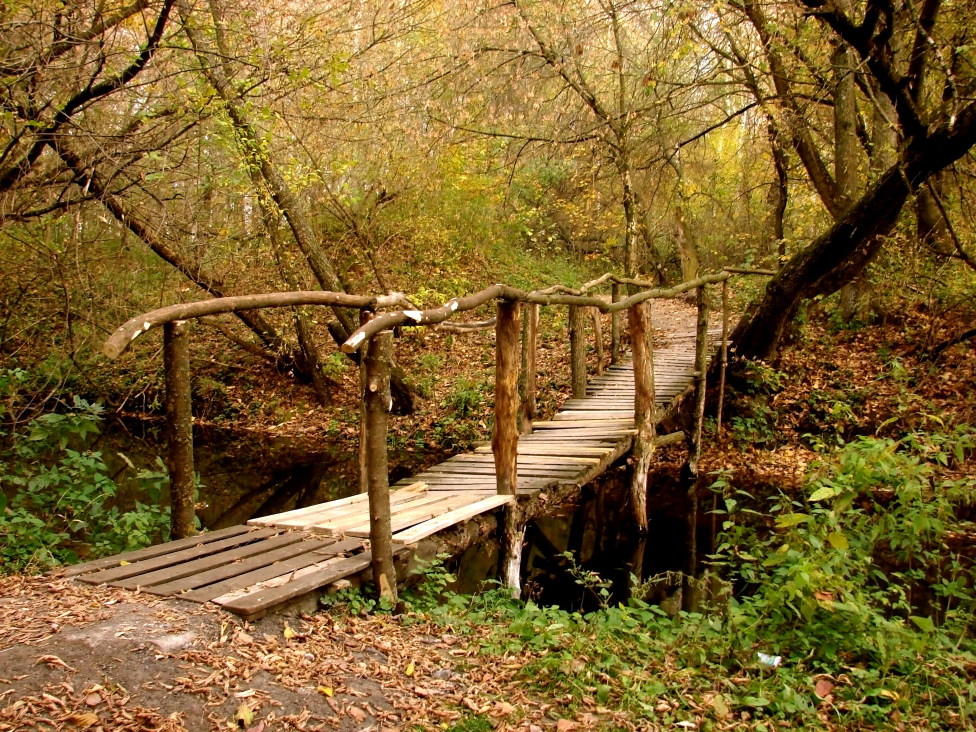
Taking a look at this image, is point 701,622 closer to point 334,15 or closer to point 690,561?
point 690,561

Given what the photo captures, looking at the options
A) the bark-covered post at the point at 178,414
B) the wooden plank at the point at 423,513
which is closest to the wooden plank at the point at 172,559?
the bark-covered post at the point at 178,414

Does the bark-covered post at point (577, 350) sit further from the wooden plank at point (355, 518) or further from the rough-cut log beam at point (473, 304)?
the wooden plank at point (355, 518)

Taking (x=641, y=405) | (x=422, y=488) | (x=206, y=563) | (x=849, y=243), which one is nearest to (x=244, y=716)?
(x=206, y=563)

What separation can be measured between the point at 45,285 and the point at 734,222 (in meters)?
16.3

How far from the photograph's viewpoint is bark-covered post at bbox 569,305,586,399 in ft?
33.5

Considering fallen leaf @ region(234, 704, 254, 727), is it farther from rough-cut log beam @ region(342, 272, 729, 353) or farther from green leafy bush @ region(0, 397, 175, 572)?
green leafy bush @ region(0, 397, 175, 572)

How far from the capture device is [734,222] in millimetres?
19578

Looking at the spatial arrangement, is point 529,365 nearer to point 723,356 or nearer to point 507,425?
point 507,425

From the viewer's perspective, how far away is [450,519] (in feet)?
17.4

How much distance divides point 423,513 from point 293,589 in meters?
1.72

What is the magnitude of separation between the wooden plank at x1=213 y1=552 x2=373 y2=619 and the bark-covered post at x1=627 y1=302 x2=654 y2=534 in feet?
14.3

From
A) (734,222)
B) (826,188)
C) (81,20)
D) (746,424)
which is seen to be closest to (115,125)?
(81,20)

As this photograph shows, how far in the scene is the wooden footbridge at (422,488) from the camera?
3916 mm

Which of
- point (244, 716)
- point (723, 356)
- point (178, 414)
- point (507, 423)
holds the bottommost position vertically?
point (244, 716)
